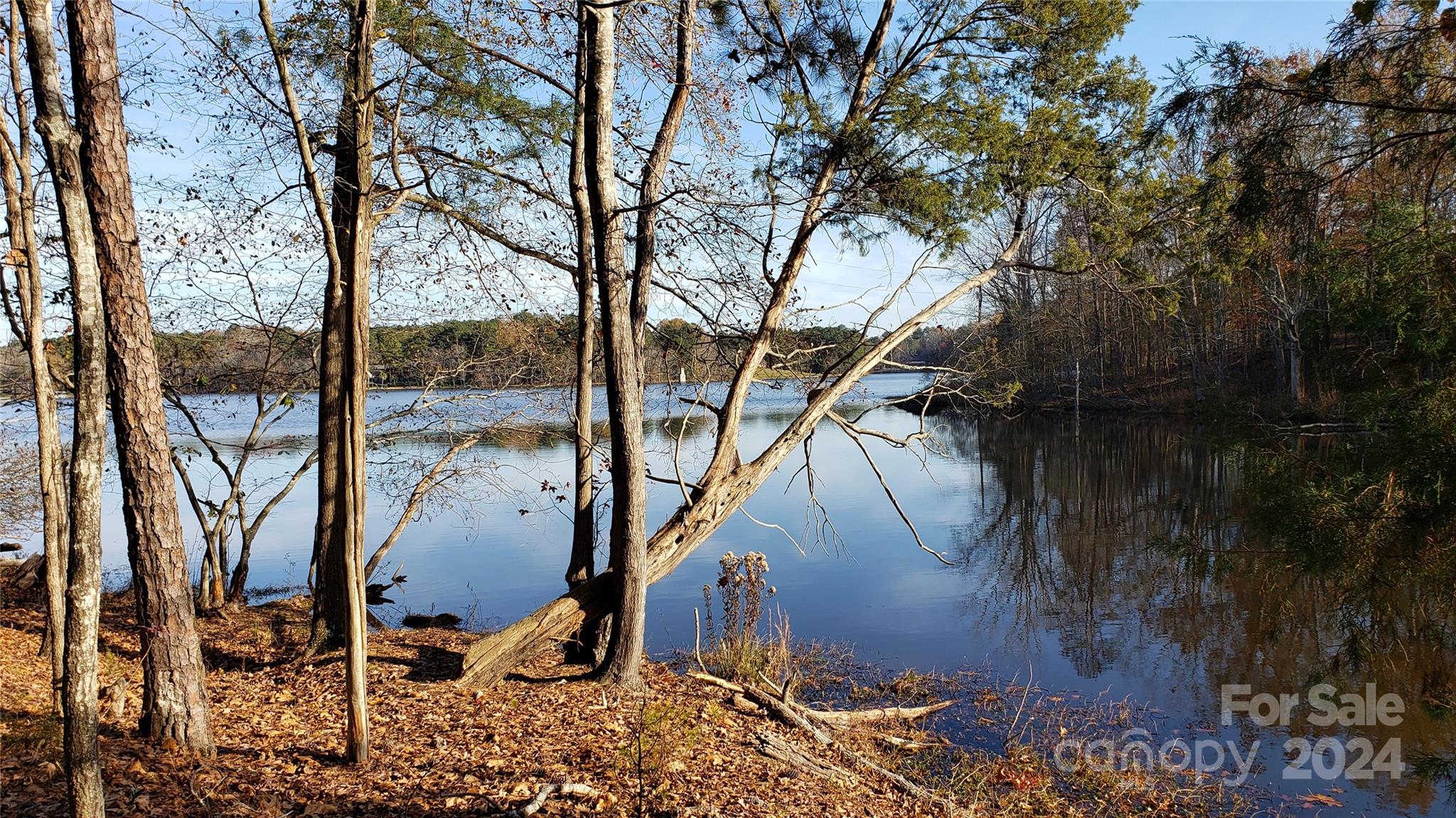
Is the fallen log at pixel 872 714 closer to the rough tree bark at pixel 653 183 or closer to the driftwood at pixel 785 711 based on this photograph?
the driftwood at pixel 785 711

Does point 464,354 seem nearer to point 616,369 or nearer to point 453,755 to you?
point 616,369

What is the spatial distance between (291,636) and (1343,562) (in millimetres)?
8209

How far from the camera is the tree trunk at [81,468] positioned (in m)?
2.79

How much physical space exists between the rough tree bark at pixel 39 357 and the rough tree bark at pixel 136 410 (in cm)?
36

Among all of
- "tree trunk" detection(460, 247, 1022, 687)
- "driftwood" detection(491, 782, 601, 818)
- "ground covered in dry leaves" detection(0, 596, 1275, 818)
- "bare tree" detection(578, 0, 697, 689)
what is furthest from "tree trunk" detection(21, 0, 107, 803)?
"tree trunk" detection(460, 247, 1022, 687)

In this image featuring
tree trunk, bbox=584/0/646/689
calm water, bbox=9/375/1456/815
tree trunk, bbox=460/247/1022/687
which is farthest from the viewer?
calm water, bbox=9/375/1456/815

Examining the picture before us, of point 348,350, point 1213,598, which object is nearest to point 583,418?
point 348,350

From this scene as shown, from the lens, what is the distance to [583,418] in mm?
6867

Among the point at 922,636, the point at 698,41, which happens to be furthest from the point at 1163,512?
the point at 698,41

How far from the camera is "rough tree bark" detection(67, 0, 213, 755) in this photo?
152 inches

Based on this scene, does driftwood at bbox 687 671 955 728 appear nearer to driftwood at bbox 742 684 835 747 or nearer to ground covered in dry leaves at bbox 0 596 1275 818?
driftwood at bbox 742 684 835 747

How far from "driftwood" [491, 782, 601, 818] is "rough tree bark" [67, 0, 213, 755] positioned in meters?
1.66

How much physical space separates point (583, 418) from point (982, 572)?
797cm

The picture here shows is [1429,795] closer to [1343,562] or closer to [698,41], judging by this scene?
[1343,562]
